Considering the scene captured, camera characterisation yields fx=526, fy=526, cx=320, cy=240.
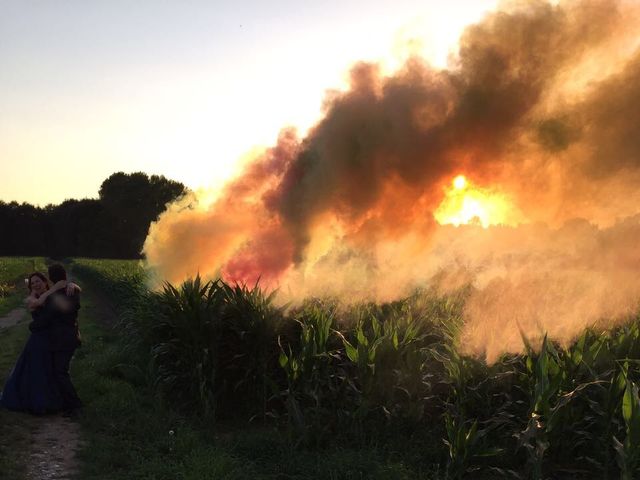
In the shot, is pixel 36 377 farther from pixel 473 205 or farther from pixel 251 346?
pixel 473 205

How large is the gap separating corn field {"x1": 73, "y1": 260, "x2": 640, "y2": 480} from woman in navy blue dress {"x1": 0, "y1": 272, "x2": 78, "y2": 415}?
1.23m

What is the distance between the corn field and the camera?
16.3ft

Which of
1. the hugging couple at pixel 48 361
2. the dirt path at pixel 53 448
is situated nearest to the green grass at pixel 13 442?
the dirt path at pixel 53 448

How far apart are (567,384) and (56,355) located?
6.37 meters

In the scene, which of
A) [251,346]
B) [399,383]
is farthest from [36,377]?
[399,383]

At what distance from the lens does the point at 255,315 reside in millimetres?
7082

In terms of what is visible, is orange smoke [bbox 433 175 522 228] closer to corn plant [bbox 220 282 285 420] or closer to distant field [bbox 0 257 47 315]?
corn plant [bbox 220 282 285 420]

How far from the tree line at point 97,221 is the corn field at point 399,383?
75823 millimetres

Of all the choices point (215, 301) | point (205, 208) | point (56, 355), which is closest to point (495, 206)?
point (215, 301)

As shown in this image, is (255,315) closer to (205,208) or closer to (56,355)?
(56,355)

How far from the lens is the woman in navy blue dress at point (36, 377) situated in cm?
704

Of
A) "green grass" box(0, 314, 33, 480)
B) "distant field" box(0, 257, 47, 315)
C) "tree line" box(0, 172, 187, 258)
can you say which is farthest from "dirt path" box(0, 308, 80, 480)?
"tree line" box(0, 172, 187, 258)

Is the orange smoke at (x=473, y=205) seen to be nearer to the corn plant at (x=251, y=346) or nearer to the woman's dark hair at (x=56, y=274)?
the corn plant at (x=251, y=346)

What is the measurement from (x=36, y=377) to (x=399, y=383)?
4839mm
